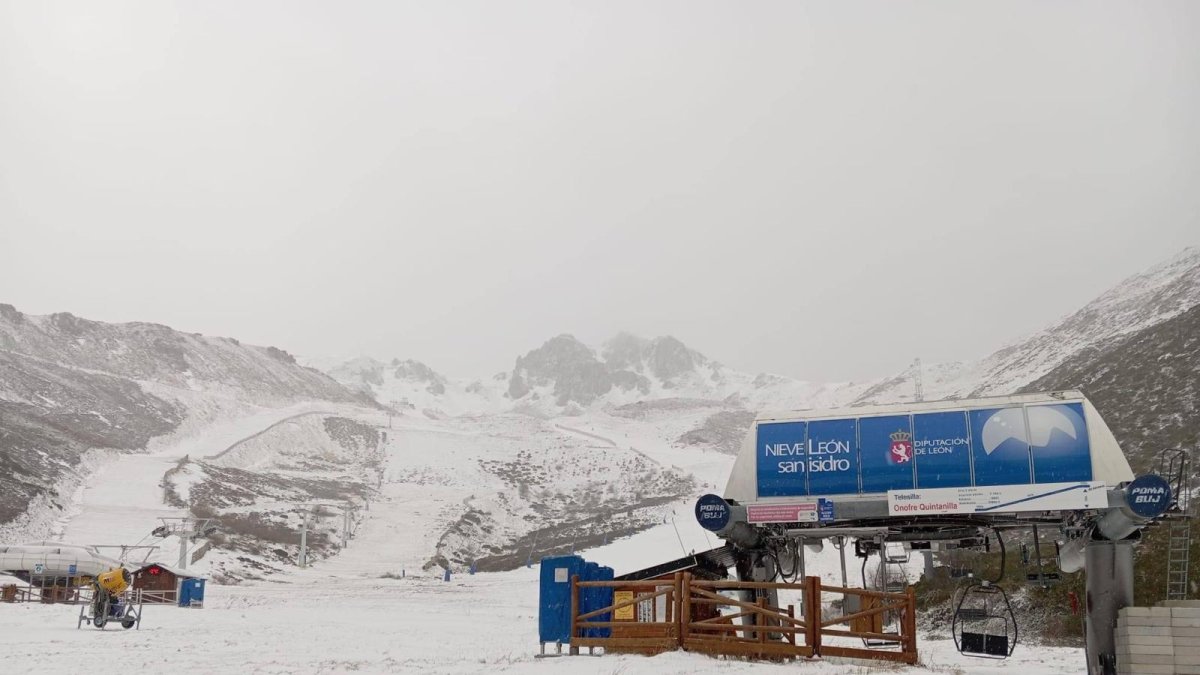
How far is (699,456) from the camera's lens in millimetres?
130250

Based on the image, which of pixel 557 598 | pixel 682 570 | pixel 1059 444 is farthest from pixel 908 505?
pixel 557 598

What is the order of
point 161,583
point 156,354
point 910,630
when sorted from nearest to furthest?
point 910,630, point 161,583, point 156,354

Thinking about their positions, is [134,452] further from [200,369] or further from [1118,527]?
[1118,527]

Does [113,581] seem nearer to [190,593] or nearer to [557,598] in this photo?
[190,593]

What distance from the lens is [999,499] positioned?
58.4ft

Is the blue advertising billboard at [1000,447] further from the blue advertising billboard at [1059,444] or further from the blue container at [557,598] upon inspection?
the blue container at [557,598]

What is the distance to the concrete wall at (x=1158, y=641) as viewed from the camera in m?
15.6

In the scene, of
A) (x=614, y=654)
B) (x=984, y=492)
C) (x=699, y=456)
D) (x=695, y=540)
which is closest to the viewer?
(x=614, y=654)

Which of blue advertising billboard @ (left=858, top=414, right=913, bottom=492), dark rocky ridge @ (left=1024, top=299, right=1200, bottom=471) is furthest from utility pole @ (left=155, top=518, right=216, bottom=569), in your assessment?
dark rocky ridge @ (left=1024, top=299, right=1200, bottom=471)

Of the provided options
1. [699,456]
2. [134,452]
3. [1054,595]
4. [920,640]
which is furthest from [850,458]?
[699,456]

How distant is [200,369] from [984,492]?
15821 centimetres

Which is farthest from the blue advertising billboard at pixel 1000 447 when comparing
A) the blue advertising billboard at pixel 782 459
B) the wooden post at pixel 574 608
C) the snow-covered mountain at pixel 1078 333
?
the snow-covered mountain at pixel 1078 333

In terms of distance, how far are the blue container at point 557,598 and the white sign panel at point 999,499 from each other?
6.92 metres

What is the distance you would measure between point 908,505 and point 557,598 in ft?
25.0
